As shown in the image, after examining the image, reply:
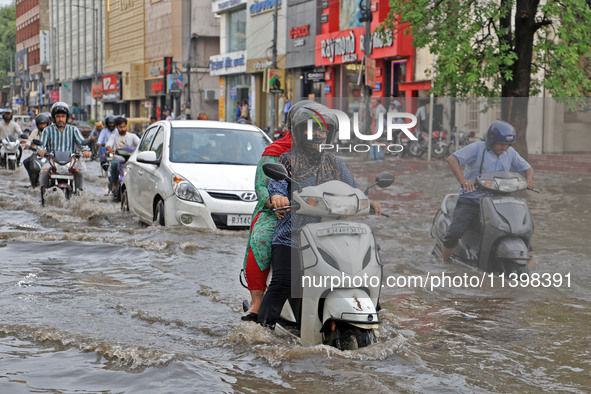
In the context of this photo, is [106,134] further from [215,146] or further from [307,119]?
[307,119]

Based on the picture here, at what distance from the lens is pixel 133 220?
1273 cm

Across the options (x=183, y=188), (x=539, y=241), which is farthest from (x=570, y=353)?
(x=183, y=188)

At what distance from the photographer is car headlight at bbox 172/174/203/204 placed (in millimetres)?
10812

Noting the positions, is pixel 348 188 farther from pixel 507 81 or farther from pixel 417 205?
pixel 507 81

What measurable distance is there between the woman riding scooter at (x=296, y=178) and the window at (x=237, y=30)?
51.0 metres

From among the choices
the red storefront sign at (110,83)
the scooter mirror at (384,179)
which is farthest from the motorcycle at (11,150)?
the red storefront sign at (110,83)

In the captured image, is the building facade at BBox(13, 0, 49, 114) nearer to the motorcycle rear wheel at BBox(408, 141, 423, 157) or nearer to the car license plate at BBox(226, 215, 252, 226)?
the car license plate at BBox(226, 215, 252, 226)

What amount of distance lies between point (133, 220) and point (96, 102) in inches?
2888

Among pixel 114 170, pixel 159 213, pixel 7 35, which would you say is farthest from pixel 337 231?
pixel 7 35

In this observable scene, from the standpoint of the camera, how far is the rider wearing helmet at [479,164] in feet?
27.1

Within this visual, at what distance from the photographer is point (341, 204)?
5066mm

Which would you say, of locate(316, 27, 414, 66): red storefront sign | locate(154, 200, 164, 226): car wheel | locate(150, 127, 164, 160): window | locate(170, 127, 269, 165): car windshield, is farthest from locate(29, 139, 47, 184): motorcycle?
locate(316, 27, 414, 66): red storefront sign

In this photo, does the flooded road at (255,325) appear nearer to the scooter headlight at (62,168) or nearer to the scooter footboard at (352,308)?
the scooter footboard at (352,308)

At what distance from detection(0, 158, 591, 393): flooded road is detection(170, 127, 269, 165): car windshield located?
1145 mm
